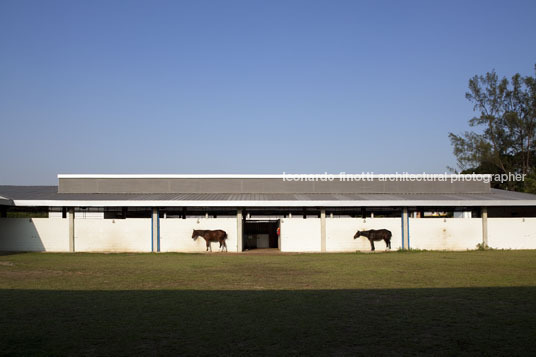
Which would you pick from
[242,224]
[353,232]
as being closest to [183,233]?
[242,224]

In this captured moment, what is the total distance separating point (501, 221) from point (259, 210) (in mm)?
14075

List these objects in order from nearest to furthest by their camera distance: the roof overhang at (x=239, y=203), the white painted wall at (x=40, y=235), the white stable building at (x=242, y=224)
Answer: the roof overhang at (x=239, y=203) < the white stable building at (x=242, y=224) < the white painted wall at (x=40, y=235)

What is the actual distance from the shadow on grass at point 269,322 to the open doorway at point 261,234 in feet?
65.9

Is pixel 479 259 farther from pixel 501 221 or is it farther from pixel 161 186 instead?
pixel 161 186

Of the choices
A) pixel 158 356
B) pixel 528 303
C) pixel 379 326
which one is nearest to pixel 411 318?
pixel 379 326

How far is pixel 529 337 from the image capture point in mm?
7691

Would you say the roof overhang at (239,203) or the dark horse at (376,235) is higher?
the roof overhang at (239,203)

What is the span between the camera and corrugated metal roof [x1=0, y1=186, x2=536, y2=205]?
2845 cm

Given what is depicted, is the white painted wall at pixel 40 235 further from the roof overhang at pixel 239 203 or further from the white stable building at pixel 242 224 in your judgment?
the roof overhang at pixel 239 203

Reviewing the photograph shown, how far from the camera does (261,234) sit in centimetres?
3288

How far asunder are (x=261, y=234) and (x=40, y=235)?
510 inches

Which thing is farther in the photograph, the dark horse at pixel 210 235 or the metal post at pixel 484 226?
the metal post at pixel 484 226

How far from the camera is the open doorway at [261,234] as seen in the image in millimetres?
32531

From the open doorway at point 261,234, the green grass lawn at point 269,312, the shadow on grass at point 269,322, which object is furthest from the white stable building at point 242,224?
the shadow on grass at point 269,322
